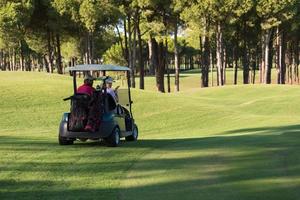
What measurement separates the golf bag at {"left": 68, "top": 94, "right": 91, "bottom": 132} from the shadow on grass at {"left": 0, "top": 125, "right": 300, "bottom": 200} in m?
0.56

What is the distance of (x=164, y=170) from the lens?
9.41 meters

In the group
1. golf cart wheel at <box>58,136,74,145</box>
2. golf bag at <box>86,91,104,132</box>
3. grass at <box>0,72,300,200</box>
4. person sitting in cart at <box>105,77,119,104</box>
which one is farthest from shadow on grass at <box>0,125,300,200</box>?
person sitting in cart at <box>105,77,119,104</box>

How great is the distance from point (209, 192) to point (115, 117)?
5.85 meters

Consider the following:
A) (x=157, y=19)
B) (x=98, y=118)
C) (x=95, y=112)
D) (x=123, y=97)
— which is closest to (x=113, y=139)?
(x=98, y=118)

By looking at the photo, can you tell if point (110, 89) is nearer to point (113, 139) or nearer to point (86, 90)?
point (86, 90)

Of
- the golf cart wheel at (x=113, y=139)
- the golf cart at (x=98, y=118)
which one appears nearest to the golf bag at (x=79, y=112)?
the golf cart at (x=98, y=118)

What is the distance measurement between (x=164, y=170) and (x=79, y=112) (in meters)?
3.78

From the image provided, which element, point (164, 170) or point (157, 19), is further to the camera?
point (157, 19)

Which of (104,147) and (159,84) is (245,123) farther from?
(159,84)

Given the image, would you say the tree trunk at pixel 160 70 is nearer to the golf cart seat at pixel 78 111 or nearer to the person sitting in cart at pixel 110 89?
the person sitting in cart at pixel 110 89

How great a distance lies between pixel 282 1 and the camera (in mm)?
47219

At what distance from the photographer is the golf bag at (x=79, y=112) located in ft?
40.3

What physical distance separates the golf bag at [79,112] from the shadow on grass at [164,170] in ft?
1.85

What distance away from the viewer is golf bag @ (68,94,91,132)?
40.3ft
